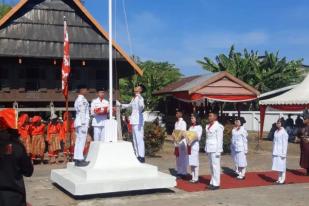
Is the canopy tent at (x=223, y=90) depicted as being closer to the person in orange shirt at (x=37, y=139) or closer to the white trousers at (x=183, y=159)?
the person in orange shirt at (x=37, y=139)

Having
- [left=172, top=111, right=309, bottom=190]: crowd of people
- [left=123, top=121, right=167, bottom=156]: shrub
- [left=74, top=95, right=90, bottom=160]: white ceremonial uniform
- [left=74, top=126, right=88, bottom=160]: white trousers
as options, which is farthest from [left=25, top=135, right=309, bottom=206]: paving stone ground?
[left=123, top=121, right=167, bottom=156]: shrub

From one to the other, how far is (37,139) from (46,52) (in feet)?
23.3

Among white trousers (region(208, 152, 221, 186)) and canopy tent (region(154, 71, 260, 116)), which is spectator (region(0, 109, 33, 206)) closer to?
white trousers (region(208, 152, 221, 186))

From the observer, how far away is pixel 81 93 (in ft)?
37.6

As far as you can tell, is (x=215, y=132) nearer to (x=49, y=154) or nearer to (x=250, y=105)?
(x=49, y=154)

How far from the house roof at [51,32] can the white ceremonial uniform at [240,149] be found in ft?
33.3

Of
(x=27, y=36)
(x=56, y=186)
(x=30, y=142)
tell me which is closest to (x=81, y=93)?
(x=56, y=186)

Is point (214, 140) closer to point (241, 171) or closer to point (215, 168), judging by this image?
point (215, 168)

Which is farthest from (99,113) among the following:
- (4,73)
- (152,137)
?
(4,73)

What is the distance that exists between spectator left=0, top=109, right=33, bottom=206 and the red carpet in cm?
597

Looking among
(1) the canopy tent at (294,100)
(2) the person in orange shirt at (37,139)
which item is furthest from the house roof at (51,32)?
(1) the canopy tent at (294,100)

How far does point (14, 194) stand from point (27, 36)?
675 inches

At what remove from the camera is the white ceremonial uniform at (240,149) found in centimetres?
1250

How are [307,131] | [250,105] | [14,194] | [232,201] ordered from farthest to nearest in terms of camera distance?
1. [250,105]
2. [307,131]
3. [232,201]
4. [14,194]
